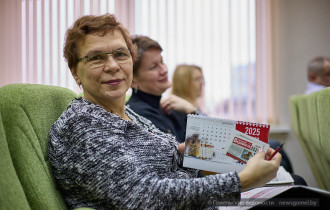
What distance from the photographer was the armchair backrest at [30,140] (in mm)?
927

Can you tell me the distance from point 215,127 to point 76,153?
0.38 metres

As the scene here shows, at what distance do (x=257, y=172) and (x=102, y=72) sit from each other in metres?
0.52

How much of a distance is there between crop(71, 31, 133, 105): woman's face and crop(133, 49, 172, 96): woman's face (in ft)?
2.33

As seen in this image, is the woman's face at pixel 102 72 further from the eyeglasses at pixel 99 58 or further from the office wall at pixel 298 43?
the office wall at pixel 298 43

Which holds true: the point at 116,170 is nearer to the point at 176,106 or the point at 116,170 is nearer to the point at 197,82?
the point at 176,106

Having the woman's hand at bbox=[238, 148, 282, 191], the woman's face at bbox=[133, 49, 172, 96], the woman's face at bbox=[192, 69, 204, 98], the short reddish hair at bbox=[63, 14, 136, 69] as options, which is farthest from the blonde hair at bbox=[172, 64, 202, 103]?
the woman's hand at bbox=[238, 148, 282, 191]

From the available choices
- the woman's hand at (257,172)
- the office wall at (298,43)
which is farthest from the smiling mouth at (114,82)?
the office wall at (298,43)

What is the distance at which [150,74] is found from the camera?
1.82 metres

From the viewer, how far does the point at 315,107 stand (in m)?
1.65

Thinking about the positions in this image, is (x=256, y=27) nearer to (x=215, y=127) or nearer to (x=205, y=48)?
(x=205, y=48)

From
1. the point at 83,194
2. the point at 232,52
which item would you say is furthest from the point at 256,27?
the point at 83,194

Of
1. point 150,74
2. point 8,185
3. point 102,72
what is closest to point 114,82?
point 102,72

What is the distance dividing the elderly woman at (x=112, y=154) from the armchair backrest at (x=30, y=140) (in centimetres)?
4

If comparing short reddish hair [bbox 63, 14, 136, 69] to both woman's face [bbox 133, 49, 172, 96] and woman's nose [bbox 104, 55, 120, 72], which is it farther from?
woman's face [bbox 133, 49, 172, 96]
